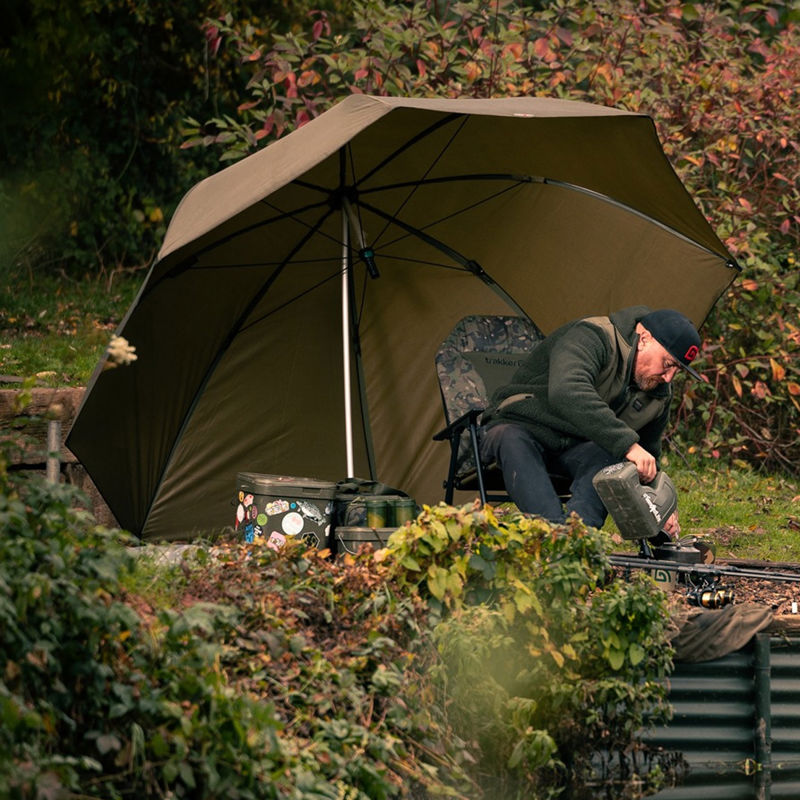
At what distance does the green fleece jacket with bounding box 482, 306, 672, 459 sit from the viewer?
16.4 feet

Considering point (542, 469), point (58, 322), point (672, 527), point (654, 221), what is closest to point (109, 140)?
point (58, 322)

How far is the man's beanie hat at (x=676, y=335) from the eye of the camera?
5.06 m

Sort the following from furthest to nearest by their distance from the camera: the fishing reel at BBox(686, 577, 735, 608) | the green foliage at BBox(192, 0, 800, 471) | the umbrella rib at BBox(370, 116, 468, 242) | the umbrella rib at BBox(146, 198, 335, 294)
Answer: the green foliage at BBox(192, 0, 800, 471) → the umbrella rib at BBox(370, 116, 468, 242) → the umbrella rib at BBox(146, 198, 335, 294) → the fishing reel at BBox(686, 577, 735, 608)

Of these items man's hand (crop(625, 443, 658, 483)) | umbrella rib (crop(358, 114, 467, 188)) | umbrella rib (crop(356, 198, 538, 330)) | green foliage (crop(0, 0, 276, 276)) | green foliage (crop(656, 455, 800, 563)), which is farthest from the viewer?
green foliage (crop(0, 0, 276, 276))

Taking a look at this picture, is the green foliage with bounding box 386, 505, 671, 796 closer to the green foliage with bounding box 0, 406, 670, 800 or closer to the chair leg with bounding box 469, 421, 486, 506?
the green foliage with bounding box 0, 406, 670, 800

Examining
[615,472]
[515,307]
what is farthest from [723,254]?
[615,472]

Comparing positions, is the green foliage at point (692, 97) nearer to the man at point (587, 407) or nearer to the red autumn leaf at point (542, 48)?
the red autumn leaf at point (542, 48)

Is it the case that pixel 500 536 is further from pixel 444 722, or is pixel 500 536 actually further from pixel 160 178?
pixel 160 178

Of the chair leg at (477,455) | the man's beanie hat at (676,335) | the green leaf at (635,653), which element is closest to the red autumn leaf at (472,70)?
the man's beanie hat at (676,335)

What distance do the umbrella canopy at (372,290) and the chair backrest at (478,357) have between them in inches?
9.0

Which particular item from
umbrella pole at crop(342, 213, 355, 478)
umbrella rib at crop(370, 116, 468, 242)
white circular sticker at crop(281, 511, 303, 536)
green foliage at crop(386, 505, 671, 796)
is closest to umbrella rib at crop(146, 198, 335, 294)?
umbrella pole at crop(342, 213, 355, 478)

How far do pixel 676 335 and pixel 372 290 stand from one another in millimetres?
1618

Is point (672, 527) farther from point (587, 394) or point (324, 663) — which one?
point (324, 663)

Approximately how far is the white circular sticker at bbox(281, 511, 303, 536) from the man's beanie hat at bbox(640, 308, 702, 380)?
1.43 m
